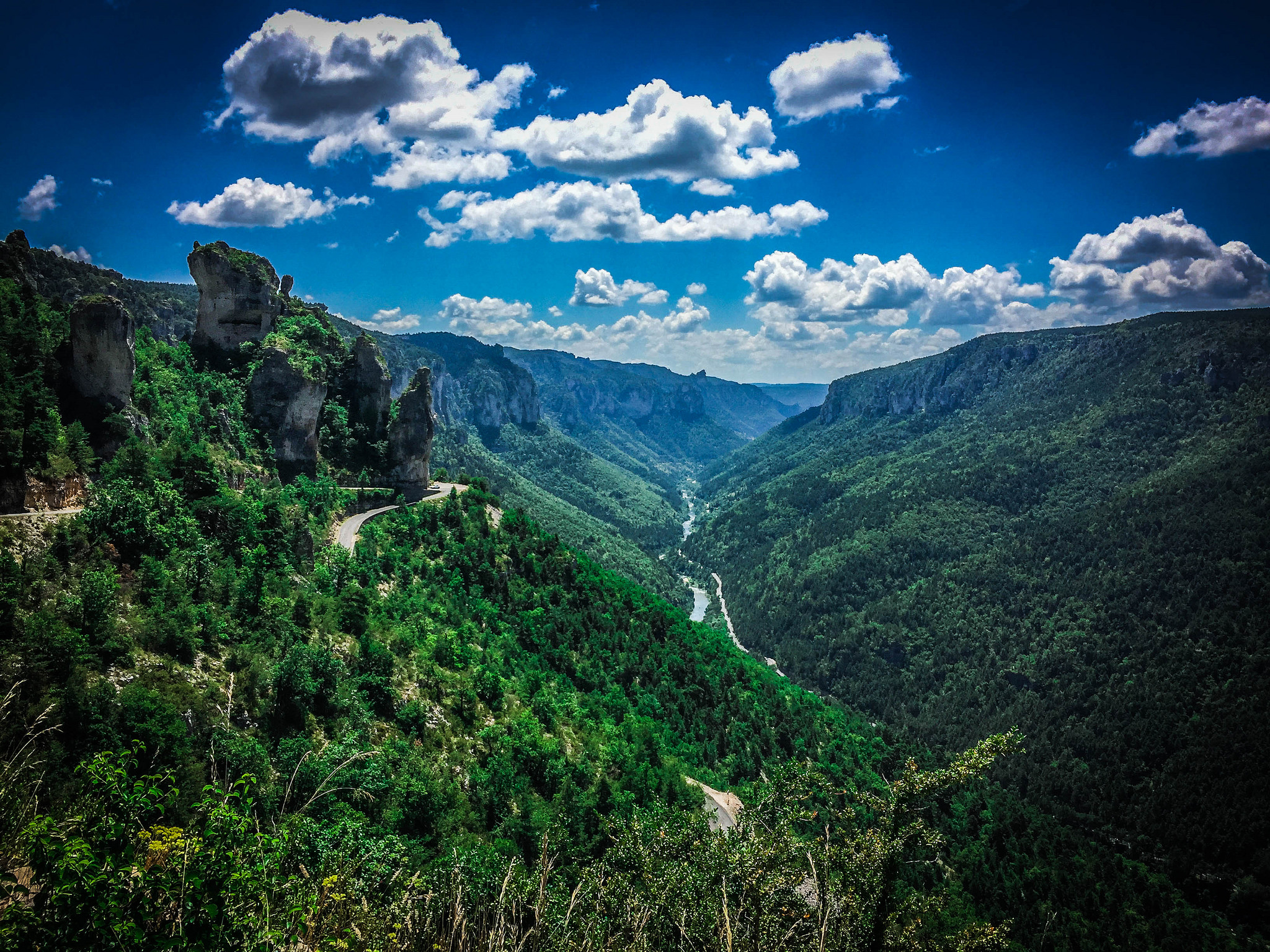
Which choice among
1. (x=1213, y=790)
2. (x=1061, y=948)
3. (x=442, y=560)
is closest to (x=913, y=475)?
(x=1213, y=790)

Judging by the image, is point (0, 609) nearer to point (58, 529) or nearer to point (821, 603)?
point (58, 529)

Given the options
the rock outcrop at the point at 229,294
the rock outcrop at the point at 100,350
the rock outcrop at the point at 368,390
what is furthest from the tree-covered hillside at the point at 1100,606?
the rock outcrop at the point at 229,294

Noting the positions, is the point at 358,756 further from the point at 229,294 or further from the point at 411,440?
the point at 229,294

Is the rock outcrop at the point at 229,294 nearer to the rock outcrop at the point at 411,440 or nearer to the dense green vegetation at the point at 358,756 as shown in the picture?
the dense green vegetation at the point at 358,756

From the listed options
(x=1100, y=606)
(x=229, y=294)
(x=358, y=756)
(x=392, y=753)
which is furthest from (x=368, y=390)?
(x=1100, y=606)

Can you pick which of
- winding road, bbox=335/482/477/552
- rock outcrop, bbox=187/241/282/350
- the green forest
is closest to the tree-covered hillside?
the green forest
